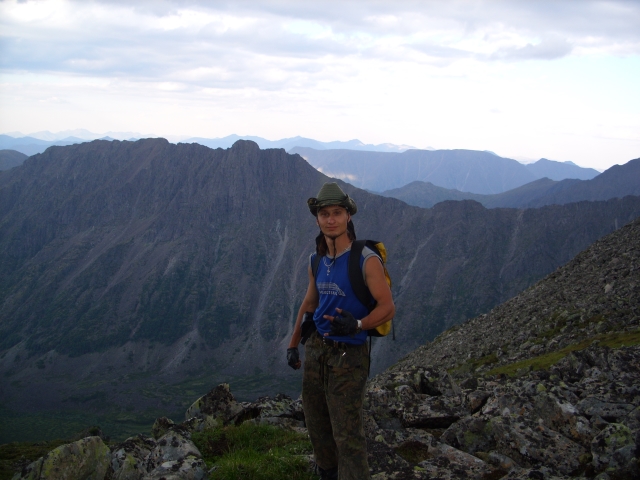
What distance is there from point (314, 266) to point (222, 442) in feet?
20.4

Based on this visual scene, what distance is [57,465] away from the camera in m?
11.3

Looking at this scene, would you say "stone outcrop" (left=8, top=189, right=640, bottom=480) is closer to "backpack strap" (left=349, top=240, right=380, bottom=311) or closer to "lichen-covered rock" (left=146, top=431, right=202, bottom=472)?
"lichen-covered rock" (left=146, top=431, right=202, bottom=472)

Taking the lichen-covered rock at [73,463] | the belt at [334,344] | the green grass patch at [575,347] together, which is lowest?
the green grass patch at [575,347]

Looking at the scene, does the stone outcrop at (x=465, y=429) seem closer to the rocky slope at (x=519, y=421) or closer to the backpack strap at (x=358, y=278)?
the rocky slope at (x=519, y=421)

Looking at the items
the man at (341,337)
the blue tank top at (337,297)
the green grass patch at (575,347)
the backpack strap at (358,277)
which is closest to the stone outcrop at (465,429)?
the man at (341,337)

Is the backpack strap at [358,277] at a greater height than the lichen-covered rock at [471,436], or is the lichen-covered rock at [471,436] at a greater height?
the backpack strap at [358,277]

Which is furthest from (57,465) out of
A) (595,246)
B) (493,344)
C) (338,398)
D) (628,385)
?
(595,246)

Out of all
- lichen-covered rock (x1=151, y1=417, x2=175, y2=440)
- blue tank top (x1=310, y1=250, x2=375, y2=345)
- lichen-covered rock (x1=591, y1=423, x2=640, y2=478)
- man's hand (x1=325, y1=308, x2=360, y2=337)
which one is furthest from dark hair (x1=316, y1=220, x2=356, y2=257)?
lichen-covered rock (x1=151, y1=417, x2=175, y2=440)

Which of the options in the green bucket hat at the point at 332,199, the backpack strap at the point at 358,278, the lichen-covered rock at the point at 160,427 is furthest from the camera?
the lichen-covered rock at the point at 160,427

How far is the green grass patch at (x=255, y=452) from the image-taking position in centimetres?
950

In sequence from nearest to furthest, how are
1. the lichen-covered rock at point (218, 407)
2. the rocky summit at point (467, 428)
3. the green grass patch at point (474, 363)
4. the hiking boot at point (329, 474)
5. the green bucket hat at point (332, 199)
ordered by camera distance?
the green bucket hat at point (332, 199), the hiking boot at point (329, 474), the rocky summit at point (467, 428), the lichen-covered rock at point (218, 407), the green grass patch at point (474, 363)

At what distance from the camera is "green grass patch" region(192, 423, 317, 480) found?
9.50 meters

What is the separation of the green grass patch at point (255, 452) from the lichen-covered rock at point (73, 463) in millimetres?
2384

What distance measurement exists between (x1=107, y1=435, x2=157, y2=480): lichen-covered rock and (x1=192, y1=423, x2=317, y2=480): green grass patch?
1449mm
